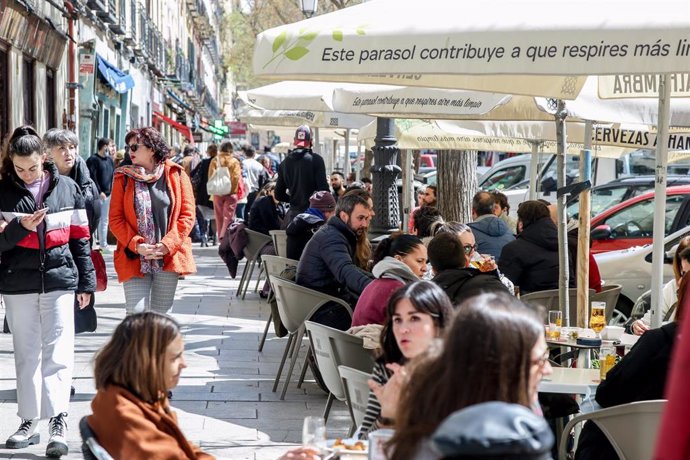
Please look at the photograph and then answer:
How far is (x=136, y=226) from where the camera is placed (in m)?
7.79

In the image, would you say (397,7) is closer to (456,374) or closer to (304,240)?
(456,374)

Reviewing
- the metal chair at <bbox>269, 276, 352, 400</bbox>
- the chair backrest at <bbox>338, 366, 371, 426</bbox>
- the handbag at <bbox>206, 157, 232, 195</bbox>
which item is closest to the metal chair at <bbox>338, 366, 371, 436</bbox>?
the chair backrest at <bbox>338, 366, 371, 426</bbox>

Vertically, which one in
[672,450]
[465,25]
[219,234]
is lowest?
[219,234]

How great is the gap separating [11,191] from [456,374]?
470 centimetres

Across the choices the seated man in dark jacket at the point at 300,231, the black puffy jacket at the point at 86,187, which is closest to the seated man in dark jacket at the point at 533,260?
the seated man in dark jacket at the point at 300,231

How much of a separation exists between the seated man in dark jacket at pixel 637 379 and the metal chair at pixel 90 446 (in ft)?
6.90

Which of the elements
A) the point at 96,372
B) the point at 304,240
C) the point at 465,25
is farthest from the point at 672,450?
the point at 304,240

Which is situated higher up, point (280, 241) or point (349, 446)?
point (349, 446)

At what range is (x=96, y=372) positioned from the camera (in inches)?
152

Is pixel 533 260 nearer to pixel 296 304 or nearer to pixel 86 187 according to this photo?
pixel 296 304

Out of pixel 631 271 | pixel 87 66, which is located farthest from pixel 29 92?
pixel 631 271

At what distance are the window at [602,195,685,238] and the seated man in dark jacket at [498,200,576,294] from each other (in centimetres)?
453

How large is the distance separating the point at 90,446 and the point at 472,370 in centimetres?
173

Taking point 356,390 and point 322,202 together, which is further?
point 322,202
